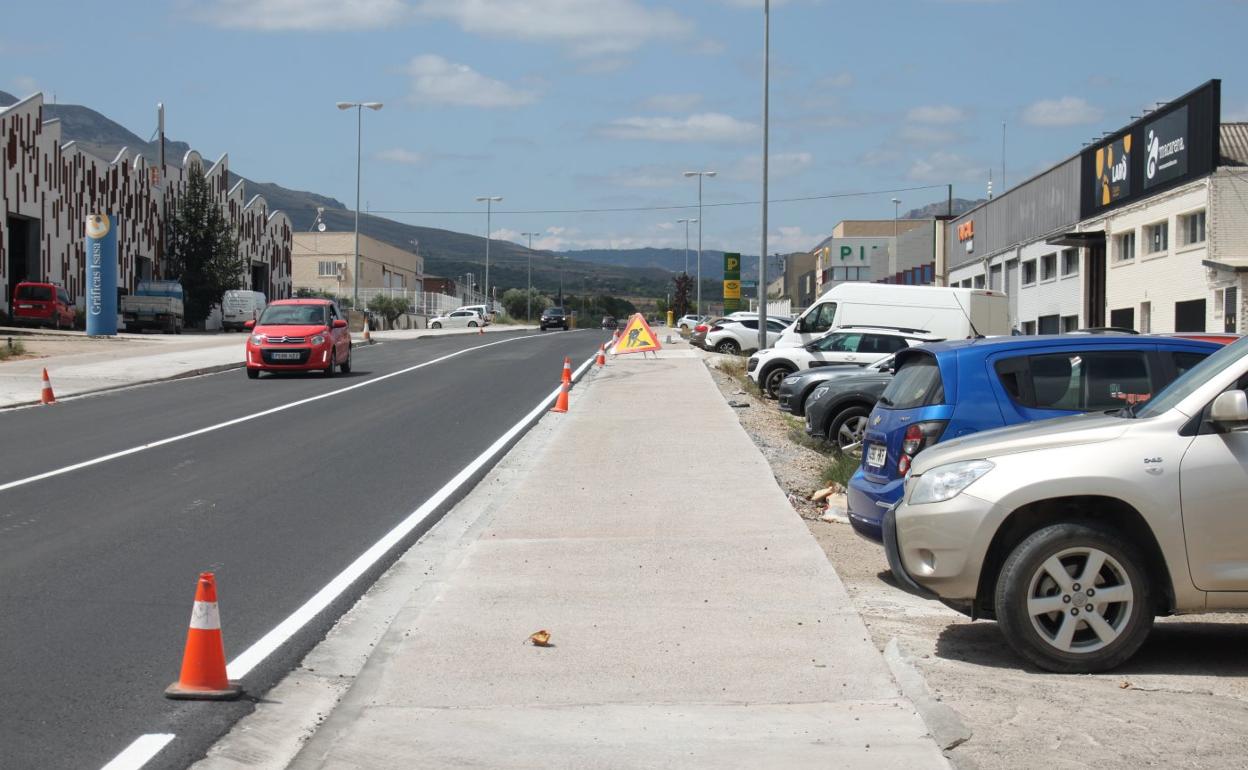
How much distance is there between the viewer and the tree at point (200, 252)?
217 ft

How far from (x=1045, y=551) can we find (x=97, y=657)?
4752 millimetres

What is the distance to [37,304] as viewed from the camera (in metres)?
50.2

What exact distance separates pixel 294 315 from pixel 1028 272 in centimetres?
2855

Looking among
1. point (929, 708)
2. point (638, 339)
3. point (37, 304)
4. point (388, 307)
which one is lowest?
point (929, 708)

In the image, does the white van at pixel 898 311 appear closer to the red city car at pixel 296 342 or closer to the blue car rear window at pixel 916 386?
the red city car at pixel 296 342

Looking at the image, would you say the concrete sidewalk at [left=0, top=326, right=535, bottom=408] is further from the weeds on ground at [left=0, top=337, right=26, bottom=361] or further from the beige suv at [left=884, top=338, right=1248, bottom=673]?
the beige suv at [left=884, top=338, right=1248, bottom=673]

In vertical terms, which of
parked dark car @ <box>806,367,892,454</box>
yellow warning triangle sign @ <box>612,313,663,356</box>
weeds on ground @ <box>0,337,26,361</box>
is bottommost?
parked dark car @ <box>806,367,892,454</box>

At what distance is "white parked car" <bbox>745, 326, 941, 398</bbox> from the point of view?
2377 centimetres

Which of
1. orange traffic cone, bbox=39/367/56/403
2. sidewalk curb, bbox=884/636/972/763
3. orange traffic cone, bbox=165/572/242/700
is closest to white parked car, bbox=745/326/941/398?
orange traffic cone, bbox=39/367/56/403

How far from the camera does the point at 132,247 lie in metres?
64.2

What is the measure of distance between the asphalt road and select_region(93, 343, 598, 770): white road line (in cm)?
7

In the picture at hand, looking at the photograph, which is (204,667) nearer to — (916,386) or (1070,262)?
(916,386)

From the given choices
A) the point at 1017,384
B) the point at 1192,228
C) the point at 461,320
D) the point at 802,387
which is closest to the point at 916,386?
the point at 1017,384

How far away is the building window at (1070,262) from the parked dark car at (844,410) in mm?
28528
